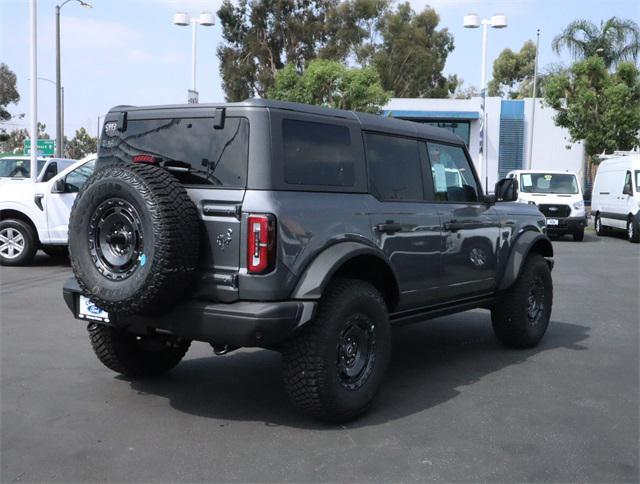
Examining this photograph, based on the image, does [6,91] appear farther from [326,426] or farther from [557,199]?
[326,426]

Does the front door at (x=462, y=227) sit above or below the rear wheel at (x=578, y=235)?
above

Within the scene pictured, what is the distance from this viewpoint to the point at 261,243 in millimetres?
4113

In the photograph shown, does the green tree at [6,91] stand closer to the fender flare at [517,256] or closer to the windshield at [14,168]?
the windshield at [14,168]

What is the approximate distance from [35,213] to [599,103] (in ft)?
78.4

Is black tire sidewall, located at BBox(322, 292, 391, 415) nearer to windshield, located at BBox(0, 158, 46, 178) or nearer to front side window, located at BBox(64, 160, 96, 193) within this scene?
front side window, located at BBox(64, 160, 96, 193)

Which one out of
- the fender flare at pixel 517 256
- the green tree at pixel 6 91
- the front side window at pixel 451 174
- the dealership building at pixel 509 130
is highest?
the green tree at pixel 6 91

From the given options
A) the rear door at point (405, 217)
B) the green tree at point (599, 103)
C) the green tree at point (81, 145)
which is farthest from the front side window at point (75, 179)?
the green tree at point (81, 145)

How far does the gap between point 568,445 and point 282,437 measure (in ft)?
5.39

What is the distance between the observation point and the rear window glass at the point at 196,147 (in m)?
4.32

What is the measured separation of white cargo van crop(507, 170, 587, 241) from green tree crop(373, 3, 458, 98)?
28.6 metres

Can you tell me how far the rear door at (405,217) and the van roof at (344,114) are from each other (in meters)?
0.08

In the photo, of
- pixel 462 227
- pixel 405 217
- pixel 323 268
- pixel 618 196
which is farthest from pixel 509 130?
pixel 323 268

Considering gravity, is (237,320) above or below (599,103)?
below

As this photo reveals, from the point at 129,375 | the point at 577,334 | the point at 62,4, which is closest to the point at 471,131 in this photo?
the point at 62,4
